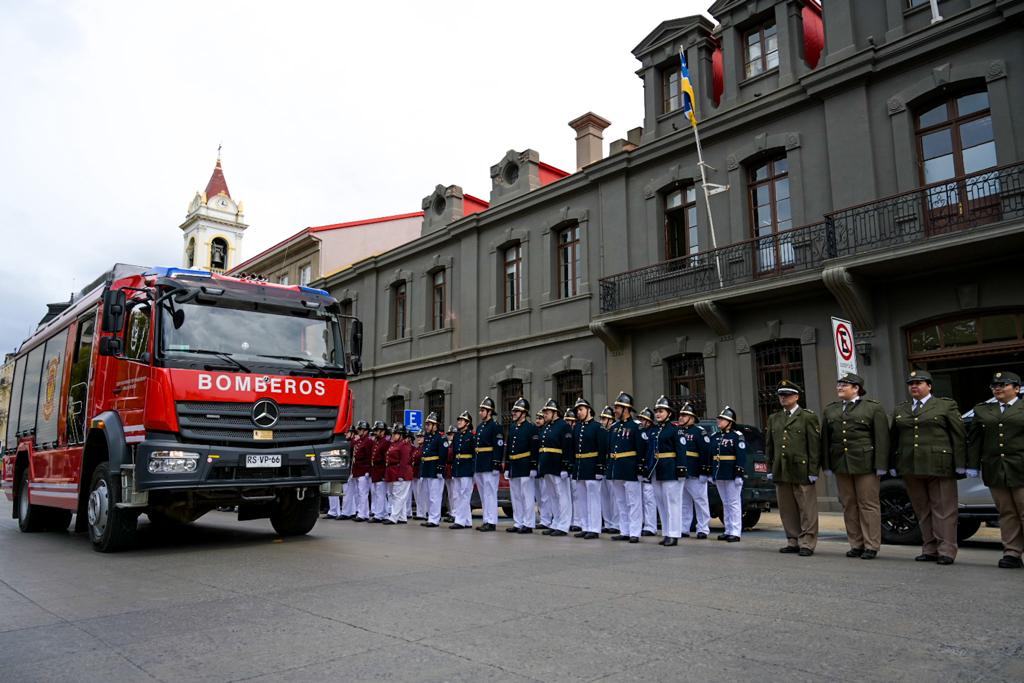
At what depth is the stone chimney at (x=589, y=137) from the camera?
2239 centimetres

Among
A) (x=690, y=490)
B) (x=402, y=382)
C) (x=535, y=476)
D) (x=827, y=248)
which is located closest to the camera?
(x=690, y=490)

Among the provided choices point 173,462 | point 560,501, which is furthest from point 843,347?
point 173,462

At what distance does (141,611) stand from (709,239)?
1492 cm

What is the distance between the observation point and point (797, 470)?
8.76 meters

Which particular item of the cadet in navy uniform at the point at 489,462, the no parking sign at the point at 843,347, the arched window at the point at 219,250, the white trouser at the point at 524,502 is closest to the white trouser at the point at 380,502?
the cadet in navy uniform at the point at 489,462

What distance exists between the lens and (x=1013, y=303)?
13.2 meters

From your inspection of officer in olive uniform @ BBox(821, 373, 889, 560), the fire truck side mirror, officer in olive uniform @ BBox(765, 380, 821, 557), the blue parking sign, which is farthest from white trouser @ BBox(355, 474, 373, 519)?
officer in olive uniform @ BBox(821, 373, 889, 560)

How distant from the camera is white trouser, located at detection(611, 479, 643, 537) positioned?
35.0ft

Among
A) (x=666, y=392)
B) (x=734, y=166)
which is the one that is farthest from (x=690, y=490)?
(x=734, y=166)

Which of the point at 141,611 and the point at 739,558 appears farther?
the point at 739,558

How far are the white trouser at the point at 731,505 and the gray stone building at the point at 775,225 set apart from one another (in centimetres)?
547

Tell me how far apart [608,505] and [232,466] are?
18.9 feet

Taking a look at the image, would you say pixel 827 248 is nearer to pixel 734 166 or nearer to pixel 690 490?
pixel 734 166

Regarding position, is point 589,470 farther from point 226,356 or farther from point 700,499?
point 226,356
